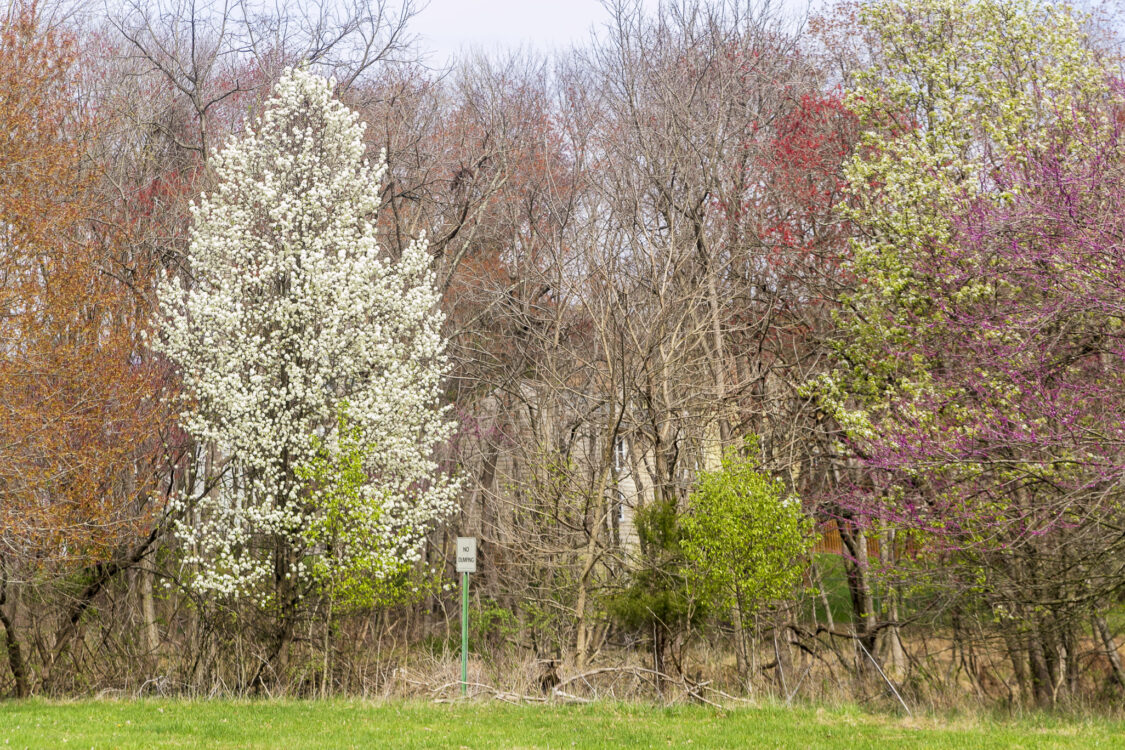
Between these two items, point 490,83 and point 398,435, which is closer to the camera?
point 398,435

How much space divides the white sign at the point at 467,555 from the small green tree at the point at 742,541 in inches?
101

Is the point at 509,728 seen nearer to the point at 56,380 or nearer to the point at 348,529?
the point at 348,529

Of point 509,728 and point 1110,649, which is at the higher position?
point 1110,649

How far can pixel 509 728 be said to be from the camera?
9703 mm

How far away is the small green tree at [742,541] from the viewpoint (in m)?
11.3

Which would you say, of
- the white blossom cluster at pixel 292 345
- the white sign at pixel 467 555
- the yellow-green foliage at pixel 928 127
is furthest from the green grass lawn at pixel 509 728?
the yellow-green foliage at pixel 928 127

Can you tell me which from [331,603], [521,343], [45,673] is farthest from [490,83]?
[45,673]

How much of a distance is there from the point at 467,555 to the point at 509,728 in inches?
111

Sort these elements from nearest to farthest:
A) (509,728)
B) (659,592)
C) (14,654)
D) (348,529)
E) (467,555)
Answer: (509,728) < (467,555) < (659,592) < (348,529) < (14,654)

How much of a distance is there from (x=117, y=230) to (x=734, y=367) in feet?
33.2

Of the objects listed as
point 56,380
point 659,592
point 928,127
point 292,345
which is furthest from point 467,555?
point 928,127

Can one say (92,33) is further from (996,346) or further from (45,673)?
(996,346)

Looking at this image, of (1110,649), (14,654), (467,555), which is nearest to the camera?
(1110,649)

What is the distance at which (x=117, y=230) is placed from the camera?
Result: 51.9 feet
